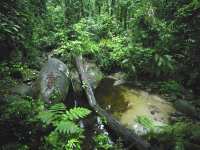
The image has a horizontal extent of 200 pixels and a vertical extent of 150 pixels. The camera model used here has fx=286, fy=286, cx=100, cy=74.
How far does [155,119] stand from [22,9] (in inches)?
231

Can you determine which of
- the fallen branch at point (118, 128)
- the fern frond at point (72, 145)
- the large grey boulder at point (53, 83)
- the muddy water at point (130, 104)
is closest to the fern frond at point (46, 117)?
the fern frond at point (72, 145)

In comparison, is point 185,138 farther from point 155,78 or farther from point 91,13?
point 91,13

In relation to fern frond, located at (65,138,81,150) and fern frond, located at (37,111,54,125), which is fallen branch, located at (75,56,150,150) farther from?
fern frond, located at (37,111,54,125)

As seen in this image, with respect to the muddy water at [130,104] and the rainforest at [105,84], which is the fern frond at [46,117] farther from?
the muddy water at [130,104]

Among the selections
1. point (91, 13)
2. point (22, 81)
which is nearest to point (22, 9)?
point (22, 81)

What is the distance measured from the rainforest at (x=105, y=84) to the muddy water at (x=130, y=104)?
29 millimetres

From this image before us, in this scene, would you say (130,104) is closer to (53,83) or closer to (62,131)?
(53,83)

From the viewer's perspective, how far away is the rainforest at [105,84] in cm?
598

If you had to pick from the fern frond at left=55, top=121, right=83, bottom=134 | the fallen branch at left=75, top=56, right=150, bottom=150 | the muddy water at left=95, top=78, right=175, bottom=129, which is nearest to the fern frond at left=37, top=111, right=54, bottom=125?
the fern frond at left=55, top=121, right=83, bottom=134

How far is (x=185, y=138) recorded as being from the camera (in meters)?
6.02

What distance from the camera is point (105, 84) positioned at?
1042cm

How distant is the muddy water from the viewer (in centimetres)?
782

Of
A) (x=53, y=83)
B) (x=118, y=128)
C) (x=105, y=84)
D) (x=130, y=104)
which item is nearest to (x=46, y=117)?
(x=118, y=128)

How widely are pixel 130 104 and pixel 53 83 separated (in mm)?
2402
